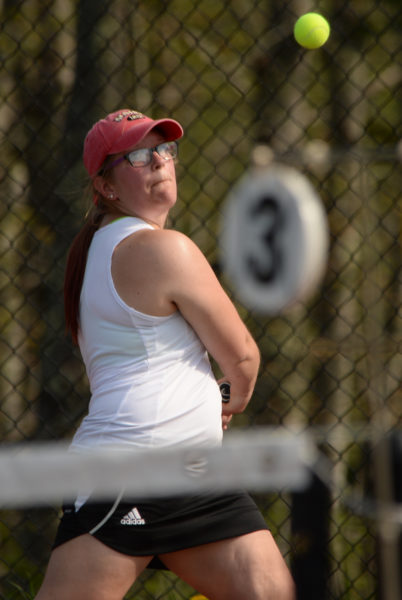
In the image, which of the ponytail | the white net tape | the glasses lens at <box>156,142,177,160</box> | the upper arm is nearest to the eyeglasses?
the glasses lens at <box>156,142,177,160</box>

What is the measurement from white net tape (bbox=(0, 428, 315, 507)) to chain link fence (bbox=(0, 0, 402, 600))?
67.8 inches

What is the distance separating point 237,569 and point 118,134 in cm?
102

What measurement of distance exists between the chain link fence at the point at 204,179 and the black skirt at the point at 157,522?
1521mm

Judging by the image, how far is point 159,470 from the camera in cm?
179

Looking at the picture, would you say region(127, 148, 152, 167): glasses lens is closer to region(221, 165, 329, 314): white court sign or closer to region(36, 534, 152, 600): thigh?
region(221, 165, 329, 314): white court sign

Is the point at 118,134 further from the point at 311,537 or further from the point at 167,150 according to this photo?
the point at 311,537

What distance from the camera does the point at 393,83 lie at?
633 centimetres

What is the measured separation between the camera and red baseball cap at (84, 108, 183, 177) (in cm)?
210

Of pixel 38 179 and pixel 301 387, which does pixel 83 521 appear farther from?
pixel 301 387

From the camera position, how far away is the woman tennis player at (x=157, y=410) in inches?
76.5

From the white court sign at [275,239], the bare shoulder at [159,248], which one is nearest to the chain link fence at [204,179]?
the bare shoulder at [159,248]

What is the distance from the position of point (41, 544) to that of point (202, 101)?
2.84m

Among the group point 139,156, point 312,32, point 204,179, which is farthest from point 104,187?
point 204,179

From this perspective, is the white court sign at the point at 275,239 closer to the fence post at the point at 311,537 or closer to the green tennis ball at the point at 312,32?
the fence post at the point at 311,537
